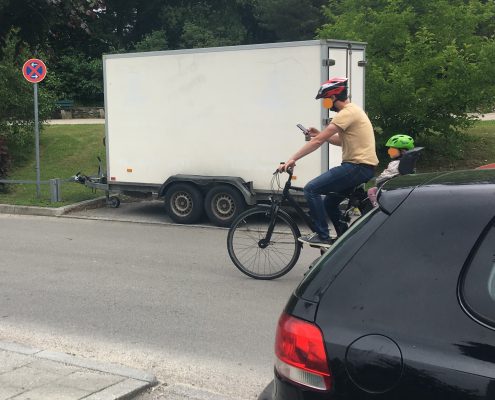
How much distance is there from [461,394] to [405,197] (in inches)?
28.9

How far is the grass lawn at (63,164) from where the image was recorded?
44.0ft

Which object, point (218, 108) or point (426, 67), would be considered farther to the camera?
point (426, 67)

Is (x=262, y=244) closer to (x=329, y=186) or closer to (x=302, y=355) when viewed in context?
(x=329, y=186)

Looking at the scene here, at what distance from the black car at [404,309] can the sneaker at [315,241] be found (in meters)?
3.99

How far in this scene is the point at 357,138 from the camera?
21.1ft

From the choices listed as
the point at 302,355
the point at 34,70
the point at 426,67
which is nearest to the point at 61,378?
the point at 302,355

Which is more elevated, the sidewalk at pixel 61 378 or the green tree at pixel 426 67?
the green tree at pixel 426 67

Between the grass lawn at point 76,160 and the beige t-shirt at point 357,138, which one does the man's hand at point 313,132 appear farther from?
the grass lawn at point 76,160

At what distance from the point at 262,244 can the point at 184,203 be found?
4.46 m

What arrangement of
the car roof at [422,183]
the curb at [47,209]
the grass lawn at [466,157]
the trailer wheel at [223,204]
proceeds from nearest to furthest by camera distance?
the car roof at [422,183], the trailer wheel at [223,204], the curb at [47,209], the grass lawn at [466,157]

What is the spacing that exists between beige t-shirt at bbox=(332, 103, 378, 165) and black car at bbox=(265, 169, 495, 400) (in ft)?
13.1

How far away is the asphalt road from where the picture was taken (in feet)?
15.7

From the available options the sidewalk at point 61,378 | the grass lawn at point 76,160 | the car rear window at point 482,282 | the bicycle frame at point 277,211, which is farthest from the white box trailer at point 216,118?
the car rear window at point 482,282

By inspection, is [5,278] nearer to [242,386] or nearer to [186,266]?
[186,266]
